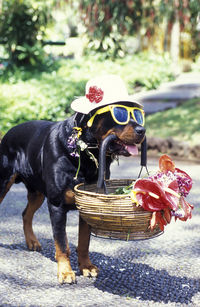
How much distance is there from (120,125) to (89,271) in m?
1.22

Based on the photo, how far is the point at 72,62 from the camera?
16484 mm

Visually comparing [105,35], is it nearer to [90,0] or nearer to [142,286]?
[90,0]

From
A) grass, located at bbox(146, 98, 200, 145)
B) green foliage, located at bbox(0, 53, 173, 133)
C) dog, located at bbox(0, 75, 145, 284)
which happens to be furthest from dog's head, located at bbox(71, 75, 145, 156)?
grass, located at bbox(146, 98, 200, 145)

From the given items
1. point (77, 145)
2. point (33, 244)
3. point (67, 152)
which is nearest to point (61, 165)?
point (67, 152)

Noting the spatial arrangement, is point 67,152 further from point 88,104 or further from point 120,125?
point 120,125

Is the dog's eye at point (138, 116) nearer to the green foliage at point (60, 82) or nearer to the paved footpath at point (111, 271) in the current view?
the paved footpath at point (111, 271)

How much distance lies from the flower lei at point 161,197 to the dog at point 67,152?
266 mm

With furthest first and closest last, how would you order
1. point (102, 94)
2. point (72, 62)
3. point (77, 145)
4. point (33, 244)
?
point (72, 62), point (33, 244), point (77, 145), point (102, 94)

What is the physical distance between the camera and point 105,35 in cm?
1714

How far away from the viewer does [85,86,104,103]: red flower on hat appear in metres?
3.14

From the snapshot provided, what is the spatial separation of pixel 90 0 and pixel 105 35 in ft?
10.9

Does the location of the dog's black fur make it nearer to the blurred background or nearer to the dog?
the dog

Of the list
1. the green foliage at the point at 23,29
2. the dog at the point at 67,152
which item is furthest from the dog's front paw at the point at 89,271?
the green foliage at the point at 23,29

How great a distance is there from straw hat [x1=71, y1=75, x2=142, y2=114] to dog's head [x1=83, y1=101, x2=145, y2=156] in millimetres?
39
